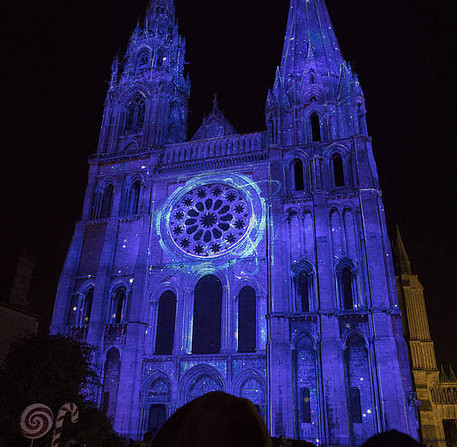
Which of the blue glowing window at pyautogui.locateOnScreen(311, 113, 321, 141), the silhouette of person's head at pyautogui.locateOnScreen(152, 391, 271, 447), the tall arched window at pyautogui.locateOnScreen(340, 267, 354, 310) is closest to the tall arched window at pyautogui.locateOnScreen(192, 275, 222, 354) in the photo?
the tall arched window at pyautogui.locateOnScreen(340, 267, 354, 310)

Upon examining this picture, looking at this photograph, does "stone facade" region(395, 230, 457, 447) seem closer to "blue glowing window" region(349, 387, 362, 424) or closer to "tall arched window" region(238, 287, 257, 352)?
"blue glowing window" region(349, 387, 362, 424)

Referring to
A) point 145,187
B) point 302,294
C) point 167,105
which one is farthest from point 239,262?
point 167,105

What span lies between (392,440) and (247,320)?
2320cm

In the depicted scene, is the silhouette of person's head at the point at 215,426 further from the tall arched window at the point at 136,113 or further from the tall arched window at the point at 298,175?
the tall arched window at the point at 136,113

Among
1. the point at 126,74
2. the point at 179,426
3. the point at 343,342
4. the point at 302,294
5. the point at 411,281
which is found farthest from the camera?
the point at 411,281

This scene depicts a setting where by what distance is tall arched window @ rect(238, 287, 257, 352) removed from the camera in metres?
23.9

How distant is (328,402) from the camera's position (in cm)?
2072

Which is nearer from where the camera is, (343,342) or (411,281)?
(343,342)

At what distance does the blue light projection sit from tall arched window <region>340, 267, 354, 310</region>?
5.34 m

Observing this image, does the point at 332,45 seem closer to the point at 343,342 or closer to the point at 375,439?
the point at 343,342

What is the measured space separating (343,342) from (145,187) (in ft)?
53.7

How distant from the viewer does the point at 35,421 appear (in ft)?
28.2

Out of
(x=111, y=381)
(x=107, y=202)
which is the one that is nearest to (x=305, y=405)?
(x=111, y=381)

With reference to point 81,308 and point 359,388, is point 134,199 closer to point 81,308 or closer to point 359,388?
point 81,308
